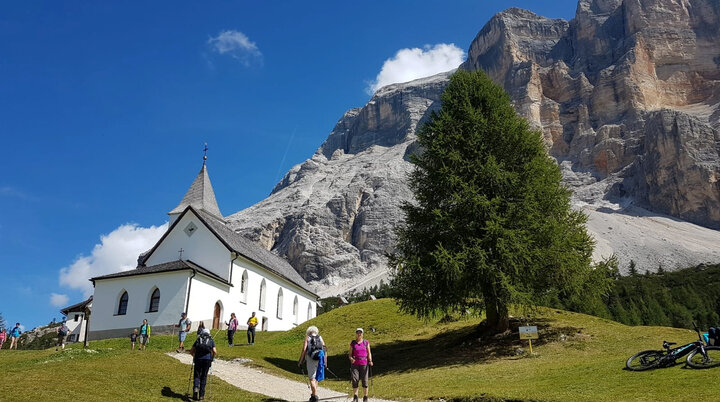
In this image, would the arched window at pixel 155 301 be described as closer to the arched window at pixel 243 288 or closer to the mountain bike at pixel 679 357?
the arched window at pixel 243 288

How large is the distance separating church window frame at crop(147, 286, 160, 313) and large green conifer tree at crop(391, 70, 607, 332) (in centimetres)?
1985

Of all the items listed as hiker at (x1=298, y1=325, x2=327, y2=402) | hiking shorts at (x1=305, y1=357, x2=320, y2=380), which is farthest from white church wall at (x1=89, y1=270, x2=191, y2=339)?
hiking shorts at (x1=305, y1=357, x2=320, y2=380)

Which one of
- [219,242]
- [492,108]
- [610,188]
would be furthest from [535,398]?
[610,188]

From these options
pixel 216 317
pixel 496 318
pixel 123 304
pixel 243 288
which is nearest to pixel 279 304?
pixel 243 288

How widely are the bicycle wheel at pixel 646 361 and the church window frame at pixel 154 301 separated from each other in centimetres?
3115

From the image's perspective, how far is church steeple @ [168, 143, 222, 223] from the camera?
180 feet

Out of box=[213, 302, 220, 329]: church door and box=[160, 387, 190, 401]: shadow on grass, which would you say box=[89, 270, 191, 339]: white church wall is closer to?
box=[213, 302, 220, 329]: church door

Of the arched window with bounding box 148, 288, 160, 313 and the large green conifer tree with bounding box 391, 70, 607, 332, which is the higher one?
the large green conifer tree with bounding box 391, 70, 607, 332

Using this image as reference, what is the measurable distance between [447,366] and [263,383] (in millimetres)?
8292

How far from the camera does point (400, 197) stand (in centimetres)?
19475

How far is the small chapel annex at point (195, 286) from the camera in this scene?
121 feet

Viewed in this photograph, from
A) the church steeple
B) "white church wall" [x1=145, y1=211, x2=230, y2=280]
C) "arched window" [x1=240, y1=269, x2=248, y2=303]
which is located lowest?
"arched window" [x1=240, y1=269, x2=248, y2=303]

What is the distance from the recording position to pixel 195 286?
122ft

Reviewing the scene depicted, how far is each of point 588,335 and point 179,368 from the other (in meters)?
18.5
